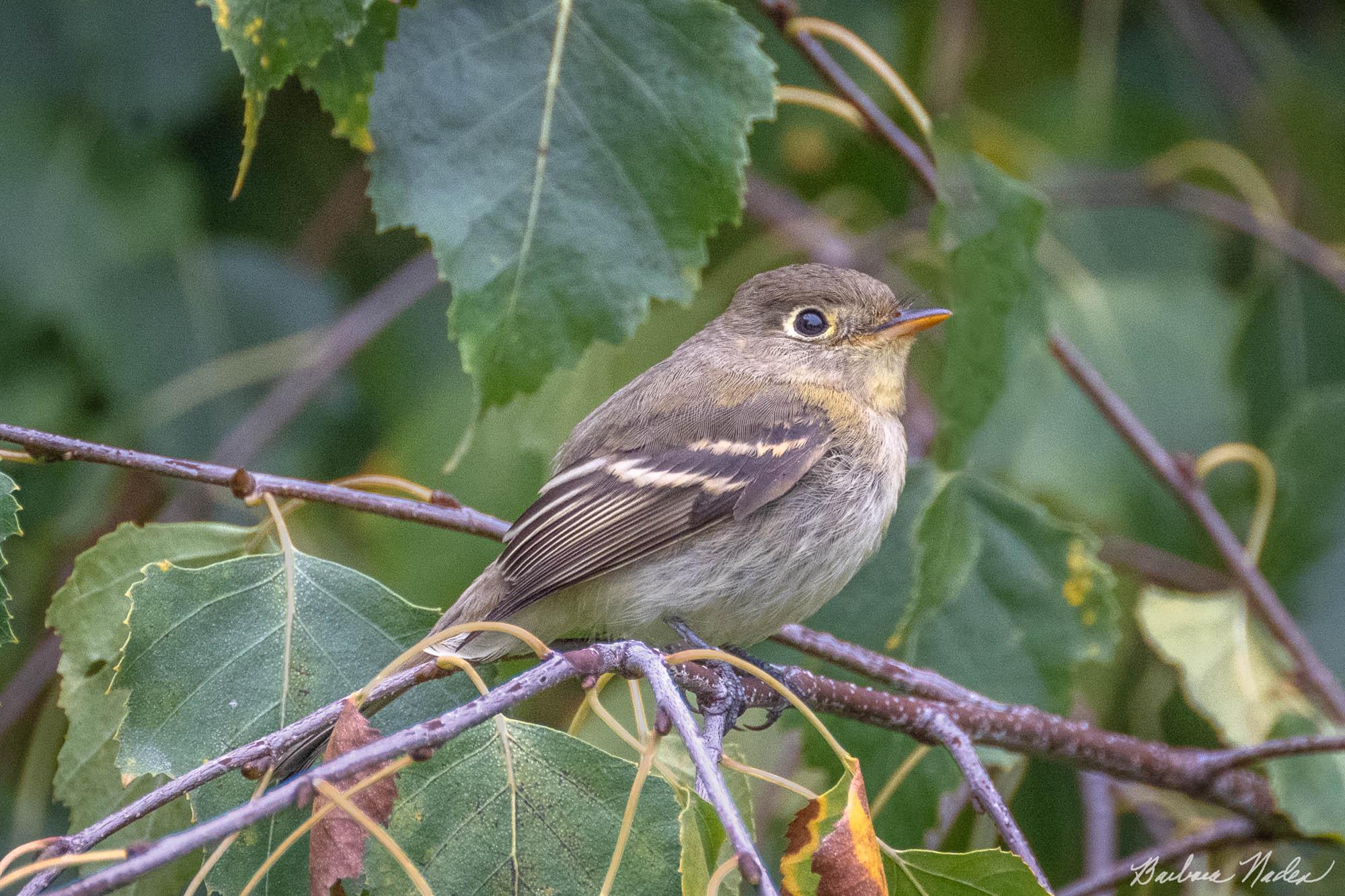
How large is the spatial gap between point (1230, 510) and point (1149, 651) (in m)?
0.59

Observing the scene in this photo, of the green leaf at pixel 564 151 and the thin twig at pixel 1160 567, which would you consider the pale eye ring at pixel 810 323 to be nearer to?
the green leaf at pixel 564 151

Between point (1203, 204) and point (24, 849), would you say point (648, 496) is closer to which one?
point (24, 849)

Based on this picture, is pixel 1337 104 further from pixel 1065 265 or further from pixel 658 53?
pixel 658 53

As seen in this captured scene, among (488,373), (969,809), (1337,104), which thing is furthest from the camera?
(1337,104)

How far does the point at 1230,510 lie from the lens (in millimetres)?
4754

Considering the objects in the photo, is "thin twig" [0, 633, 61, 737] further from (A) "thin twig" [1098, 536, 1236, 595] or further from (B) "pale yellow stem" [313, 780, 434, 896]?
(A) "thin twig" [1098, 536, 1236, 595]

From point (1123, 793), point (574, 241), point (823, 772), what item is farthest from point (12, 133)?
point (1123, 793)

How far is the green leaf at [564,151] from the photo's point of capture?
2.79 metres

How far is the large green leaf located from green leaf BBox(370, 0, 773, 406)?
540 mm

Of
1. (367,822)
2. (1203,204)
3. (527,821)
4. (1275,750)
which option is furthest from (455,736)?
Answer: (1203,204)

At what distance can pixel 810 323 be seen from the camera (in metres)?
3.69

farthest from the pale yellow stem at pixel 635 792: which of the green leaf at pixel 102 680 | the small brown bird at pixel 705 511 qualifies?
the green leaf at pixel 102 680

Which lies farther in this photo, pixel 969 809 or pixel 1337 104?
pixel 1337 104

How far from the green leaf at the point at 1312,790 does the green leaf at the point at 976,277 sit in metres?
1.11
